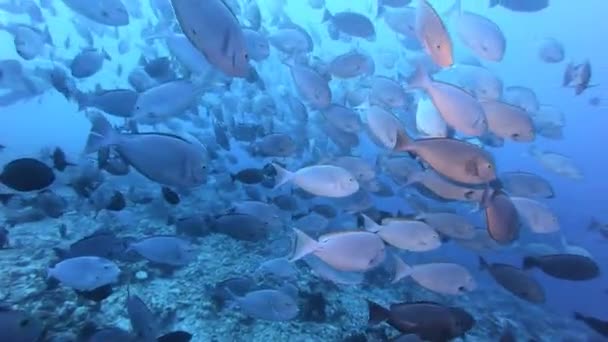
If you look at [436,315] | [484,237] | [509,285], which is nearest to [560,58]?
[484,237]

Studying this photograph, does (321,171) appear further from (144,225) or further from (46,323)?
(144,225)

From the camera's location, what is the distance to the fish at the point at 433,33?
13.5ft

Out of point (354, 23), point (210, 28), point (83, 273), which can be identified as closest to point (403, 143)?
point (210, 28)

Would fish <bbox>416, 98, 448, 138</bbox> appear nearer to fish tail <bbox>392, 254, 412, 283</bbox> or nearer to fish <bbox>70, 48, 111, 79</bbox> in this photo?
fish tail <bbox>392, 254, 412, 283</bbox>

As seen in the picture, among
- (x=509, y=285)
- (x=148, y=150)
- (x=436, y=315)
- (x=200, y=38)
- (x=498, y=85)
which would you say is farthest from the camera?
(x=498, y=85)

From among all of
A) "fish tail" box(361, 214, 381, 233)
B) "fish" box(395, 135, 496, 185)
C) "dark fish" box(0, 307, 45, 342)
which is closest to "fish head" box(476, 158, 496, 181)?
"fish" box(395, 135, 496, 185)

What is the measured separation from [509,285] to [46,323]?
5.10 metres

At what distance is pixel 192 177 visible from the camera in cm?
346

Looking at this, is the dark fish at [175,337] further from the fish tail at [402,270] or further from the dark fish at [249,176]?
the dark fish at [249,176]

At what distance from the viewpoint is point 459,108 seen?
4355 millimetres

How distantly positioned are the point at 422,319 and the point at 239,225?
253cm

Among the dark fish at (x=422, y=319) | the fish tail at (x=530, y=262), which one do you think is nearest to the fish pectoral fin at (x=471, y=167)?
A: the dark fish at (x=422, y=319)

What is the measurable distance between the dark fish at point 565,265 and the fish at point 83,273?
430cm

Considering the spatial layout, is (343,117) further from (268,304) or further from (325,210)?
(268,304)
